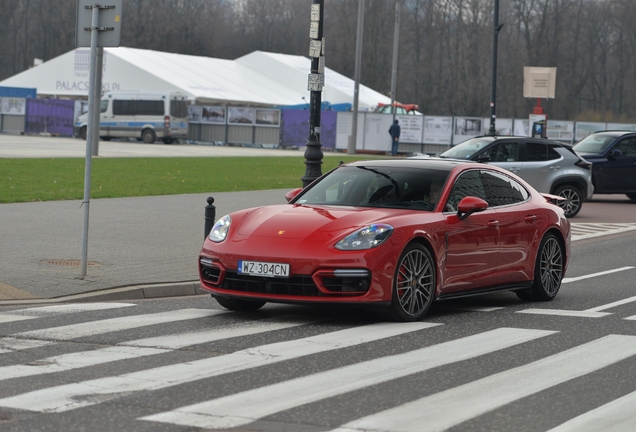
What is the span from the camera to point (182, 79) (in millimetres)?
67438

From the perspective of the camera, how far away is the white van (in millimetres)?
58812

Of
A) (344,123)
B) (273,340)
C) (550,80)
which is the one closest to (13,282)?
(273,340)

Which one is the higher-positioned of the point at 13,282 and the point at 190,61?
the point at 190,61

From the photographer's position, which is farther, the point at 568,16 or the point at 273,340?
the point at 568,16

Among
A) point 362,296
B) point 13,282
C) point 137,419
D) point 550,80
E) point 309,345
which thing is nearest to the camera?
point 137,419

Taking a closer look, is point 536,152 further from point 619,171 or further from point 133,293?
point 133,293

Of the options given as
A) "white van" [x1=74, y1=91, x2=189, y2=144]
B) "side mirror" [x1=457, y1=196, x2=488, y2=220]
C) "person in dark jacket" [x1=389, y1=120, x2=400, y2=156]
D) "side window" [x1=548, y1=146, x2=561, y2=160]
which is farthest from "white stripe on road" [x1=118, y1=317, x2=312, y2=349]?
"white van" [x1=74, y1=91, x2=189, y2=144]

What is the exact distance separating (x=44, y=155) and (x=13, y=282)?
93.8ft

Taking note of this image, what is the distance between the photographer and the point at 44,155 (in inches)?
1529

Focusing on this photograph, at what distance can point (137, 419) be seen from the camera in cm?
584

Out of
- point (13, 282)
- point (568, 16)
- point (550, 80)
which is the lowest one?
point (13, 282)

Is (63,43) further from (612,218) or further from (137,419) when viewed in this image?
(137,419)

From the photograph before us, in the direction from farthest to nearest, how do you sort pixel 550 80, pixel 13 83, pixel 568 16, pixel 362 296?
pixel 568 16, pixel 13 83, pixel 550 80, pixel 362 296

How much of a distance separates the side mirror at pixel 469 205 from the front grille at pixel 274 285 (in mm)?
1680
